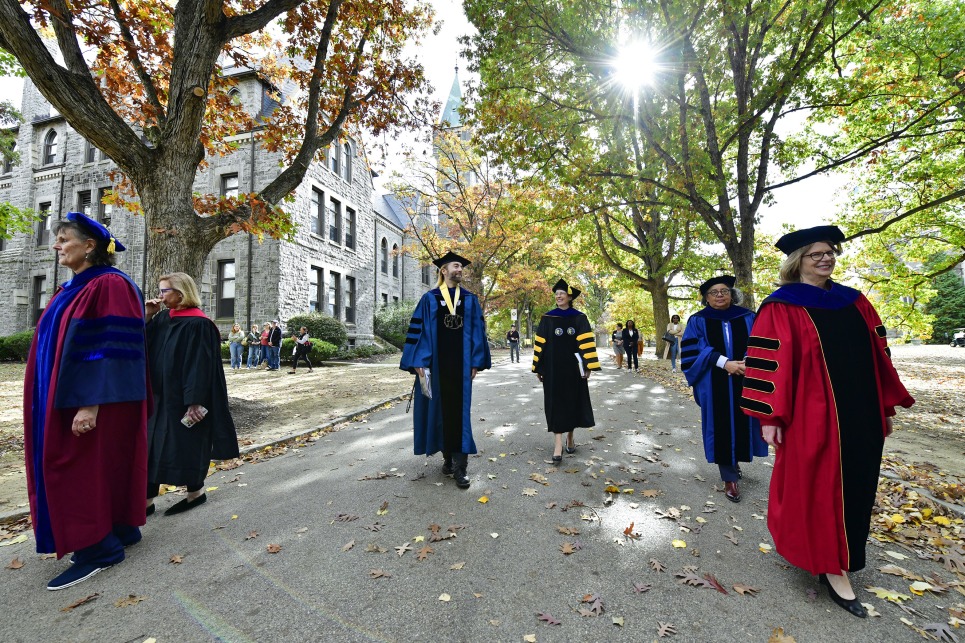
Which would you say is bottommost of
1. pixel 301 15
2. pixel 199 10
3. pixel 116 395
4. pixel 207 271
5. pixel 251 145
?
pixel 116 395

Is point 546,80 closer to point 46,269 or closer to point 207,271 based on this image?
point 207,271

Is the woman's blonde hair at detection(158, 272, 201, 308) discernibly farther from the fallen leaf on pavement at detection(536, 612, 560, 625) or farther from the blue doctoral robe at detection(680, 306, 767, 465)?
the blue doctoral robe at detection(680, 306, 767, 465)

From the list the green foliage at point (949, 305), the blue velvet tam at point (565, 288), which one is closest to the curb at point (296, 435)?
the blue velvet tam at point (565, 288)

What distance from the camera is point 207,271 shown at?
19672mm

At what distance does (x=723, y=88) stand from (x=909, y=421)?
9.00m

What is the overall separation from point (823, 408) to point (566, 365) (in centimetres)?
308

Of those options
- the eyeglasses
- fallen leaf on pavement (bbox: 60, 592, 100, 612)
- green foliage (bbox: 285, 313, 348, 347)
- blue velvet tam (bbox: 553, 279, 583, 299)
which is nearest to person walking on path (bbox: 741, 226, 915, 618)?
the eyeglasses

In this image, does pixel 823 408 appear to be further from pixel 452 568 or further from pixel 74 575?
pixel 74 575

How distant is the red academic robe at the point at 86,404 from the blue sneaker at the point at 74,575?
0.16m

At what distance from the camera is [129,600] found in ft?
8.25

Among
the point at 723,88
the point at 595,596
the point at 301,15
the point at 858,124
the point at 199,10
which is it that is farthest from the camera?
the point at 723,88

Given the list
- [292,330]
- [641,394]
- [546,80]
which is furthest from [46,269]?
[641,394]

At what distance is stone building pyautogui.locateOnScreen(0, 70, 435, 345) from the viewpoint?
19.4 m

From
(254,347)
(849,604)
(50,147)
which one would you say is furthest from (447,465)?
(50,147)
